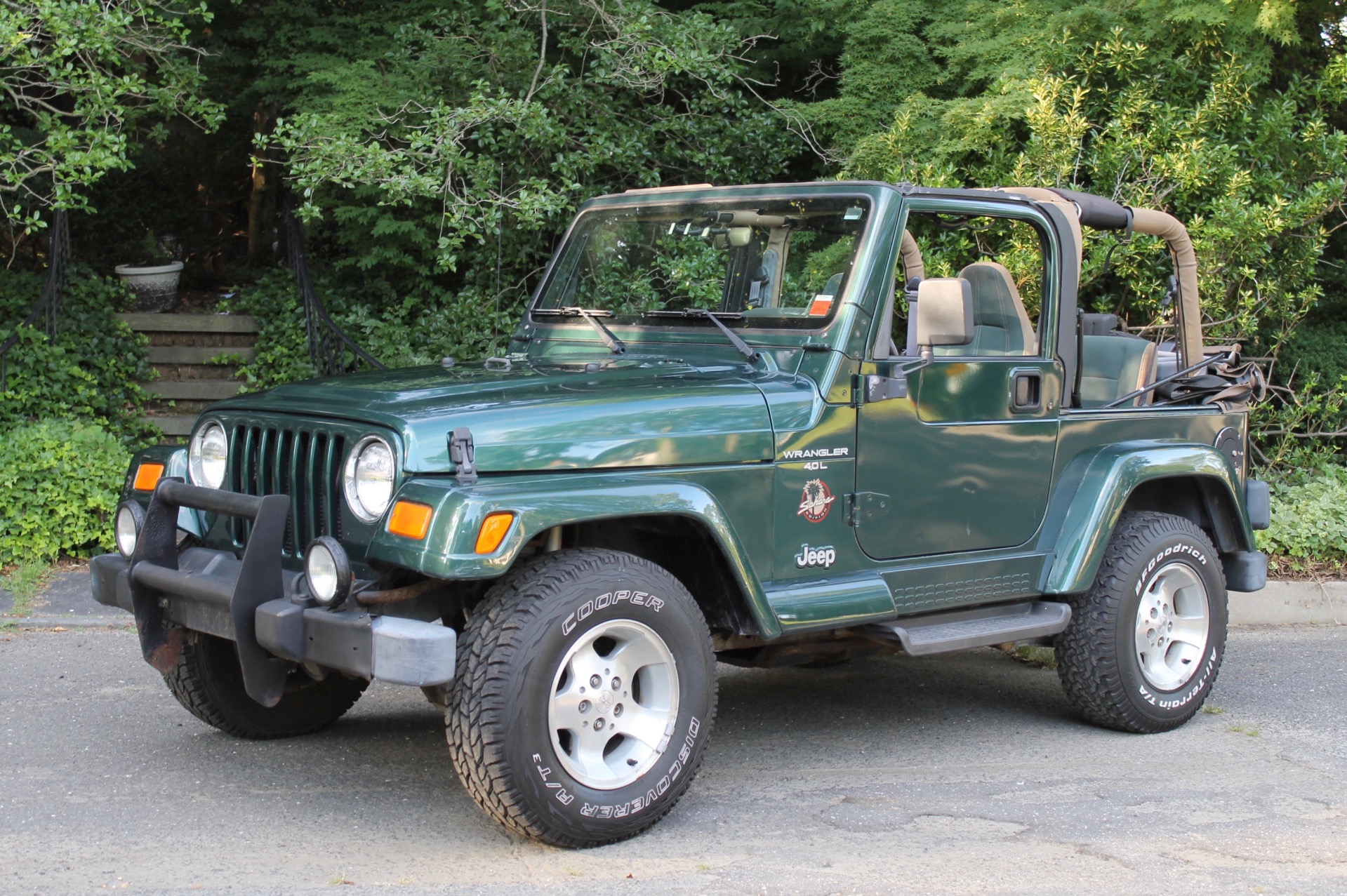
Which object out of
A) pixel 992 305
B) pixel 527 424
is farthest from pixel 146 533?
pixel 992 305

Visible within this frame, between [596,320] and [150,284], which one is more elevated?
[596,320]

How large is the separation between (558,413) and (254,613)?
1.04 m

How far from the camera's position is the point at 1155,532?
17.6 feet

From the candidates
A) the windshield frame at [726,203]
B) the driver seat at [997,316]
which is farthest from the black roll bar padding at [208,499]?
the driver seat at [997,316]

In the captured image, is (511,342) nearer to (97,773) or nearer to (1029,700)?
(97,773)

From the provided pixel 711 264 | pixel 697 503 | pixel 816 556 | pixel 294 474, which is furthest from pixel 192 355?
pixel 697 503

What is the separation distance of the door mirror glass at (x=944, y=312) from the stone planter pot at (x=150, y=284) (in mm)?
9625

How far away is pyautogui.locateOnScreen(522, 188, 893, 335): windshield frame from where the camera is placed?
4676mm

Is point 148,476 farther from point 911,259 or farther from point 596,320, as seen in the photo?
point 911,259

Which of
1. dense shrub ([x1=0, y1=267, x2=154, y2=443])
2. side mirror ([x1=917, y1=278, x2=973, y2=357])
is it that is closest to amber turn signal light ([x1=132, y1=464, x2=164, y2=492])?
side mirror ([x1=917, y1=278, x2=973, y2=357])

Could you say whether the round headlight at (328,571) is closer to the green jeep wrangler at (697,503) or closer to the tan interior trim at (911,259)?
the green jeep wrangler at (697,503)

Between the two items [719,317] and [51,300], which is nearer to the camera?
[719,317]

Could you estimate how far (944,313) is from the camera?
15.3ft

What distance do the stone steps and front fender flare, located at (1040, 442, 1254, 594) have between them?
7857mm
